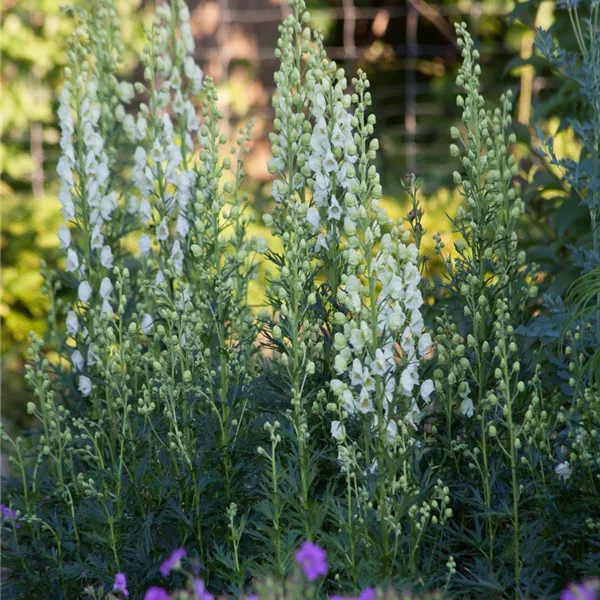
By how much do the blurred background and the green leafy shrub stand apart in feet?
6.97

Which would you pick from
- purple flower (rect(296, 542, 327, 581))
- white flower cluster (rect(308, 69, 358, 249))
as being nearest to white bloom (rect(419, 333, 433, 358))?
white flower cluster (rect(308, 69, 358, 249))

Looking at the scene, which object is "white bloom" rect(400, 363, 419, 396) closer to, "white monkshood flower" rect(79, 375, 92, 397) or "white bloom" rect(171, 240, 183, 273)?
"white bloom" rect(171, 240, 183, 273)

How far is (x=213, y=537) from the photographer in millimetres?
2934

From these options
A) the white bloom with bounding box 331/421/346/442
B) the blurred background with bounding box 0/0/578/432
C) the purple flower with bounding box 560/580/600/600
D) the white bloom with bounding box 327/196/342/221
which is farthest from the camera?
the blurred background with bounding box 0/0/578/432

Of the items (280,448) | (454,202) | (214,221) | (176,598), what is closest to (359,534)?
(280,448)

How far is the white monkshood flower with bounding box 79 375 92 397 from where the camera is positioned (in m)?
3.40

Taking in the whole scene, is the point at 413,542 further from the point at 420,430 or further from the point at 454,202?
the point at 454,202

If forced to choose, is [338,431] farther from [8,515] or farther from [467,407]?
[8,515]

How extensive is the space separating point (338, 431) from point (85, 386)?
1191 millimetres

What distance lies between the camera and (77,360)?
3502 millimetres

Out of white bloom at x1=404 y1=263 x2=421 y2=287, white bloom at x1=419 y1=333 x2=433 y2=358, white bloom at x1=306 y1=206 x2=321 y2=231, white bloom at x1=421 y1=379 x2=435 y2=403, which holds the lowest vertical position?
white bloom at x1=421 y1=379 x2=435 y2=403

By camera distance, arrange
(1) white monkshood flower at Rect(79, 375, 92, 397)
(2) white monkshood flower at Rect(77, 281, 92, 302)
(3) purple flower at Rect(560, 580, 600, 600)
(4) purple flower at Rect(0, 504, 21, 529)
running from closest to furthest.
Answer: (3) purple flower at Rect(560, 580, 600, 600) < (4) purple flower at Rect(0, 504, 21, 529) < (1) white monkshood flower at Rect(79, 375, 92, 397) < (2) white monkshood flower at Rect(77, 281, 92, 302)

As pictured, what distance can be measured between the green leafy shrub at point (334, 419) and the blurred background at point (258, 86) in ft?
6.97

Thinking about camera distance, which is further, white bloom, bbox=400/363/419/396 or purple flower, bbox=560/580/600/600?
white bloom, bbox=400/363/419/396
